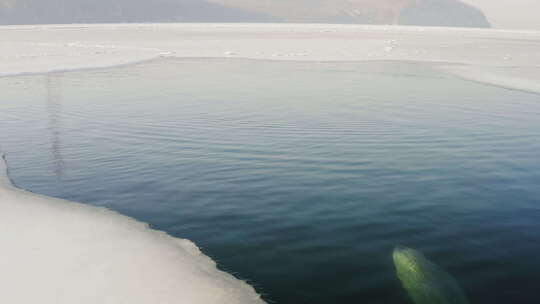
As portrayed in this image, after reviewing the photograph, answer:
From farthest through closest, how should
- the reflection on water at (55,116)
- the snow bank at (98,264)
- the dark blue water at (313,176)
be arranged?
the reflection on water at (55,116)
the dark blue water at (313,176)
the snow bank at (98,264)

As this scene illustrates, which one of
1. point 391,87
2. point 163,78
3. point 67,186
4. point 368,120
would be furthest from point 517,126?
point 163,78

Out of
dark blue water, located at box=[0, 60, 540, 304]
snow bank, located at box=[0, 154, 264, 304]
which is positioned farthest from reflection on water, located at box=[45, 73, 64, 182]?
snow bank, located at box=[0, 154, 264, 304]

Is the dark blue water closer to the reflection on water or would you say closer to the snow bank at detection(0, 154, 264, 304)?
the reflection on water

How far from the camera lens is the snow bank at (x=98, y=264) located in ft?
16.8

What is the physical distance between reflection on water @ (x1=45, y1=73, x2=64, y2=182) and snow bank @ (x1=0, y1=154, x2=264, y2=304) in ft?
8.03

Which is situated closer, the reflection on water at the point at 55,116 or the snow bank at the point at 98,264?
the snow bank at the point at 98,264

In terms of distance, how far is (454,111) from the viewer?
15.8m

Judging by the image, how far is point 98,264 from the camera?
5773 mm

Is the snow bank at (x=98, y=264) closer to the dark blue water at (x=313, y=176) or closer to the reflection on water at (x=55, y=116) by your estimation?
the dark blue water at (x=313, y=176)

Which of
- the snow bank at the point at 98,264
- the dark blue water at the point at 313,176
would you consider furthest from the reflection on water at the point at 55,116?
the snow bank at the point at 98,264

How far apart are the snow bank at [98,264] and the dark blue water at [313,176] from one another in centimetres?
36

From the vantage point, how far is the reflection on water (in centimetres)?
1027

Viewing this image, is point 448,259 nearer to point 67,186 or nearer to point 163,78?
point 67,186

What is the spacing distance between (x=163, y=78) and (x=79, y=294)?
20372mm
